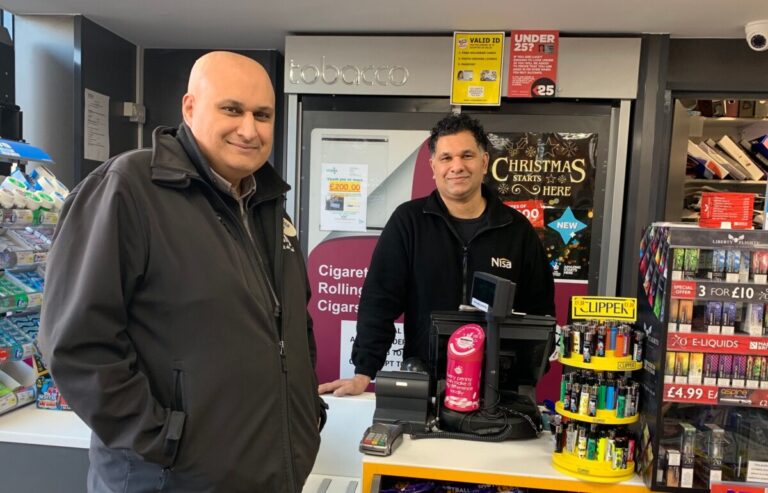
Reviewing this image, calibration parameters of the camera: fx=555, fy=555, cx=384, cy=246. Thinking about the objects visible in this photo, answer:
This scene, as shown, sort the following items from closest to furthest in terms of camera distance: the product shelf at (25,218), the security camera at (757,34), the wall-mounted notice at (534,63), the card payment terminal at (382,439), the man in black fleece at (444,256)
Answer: the card payment terminal at (382,439) → the product shelf at (25,218) → the man in black fleece at (444,256) → the security camera at (757,34) → the wall-mounted notice at (534,63)

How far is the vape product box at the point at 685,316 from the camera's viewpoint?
1.22 meters

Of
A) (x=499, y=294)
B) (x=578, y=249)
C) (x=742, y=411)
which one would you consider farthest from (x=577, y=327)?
(x=578, y=249)

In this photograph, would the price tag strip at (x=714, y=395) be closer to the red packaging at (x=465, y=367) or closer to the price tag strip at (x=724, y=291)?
the price tag strip at (x=724, y=291)

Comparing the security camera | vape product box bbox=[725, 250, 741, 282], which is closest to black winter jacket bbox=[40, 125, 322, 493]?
vape product box bbox=[725, 250, 741, 282]

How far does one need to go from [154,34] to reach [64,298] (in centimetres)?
270

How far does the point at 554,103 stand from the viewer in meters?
3.01

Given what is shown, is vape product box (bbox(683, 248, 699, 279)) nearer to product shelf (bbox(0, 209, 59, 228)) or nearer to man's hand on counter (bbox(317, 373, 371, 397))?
man's hand on counter (bbox(317, 373, 371, 397))

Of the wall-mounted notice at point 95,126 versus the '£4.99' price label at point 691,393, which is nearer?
the '£4.99' price label at point 691,393

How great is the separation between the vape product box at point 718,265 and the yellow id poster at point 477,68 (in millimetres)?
1911

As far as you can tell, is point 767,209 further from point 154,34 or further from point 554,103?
point 154,34

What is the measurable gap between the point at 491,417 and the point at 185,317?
2.69 ft

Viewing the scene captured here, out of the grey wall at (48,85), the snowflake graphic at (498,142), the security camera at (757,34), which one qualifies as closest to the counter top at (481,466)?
the snowflake graphic at (498,142)

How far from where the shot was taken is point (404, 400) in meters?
1.48

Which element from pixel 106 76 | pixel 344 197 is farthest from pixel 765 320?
pixel 106 76
